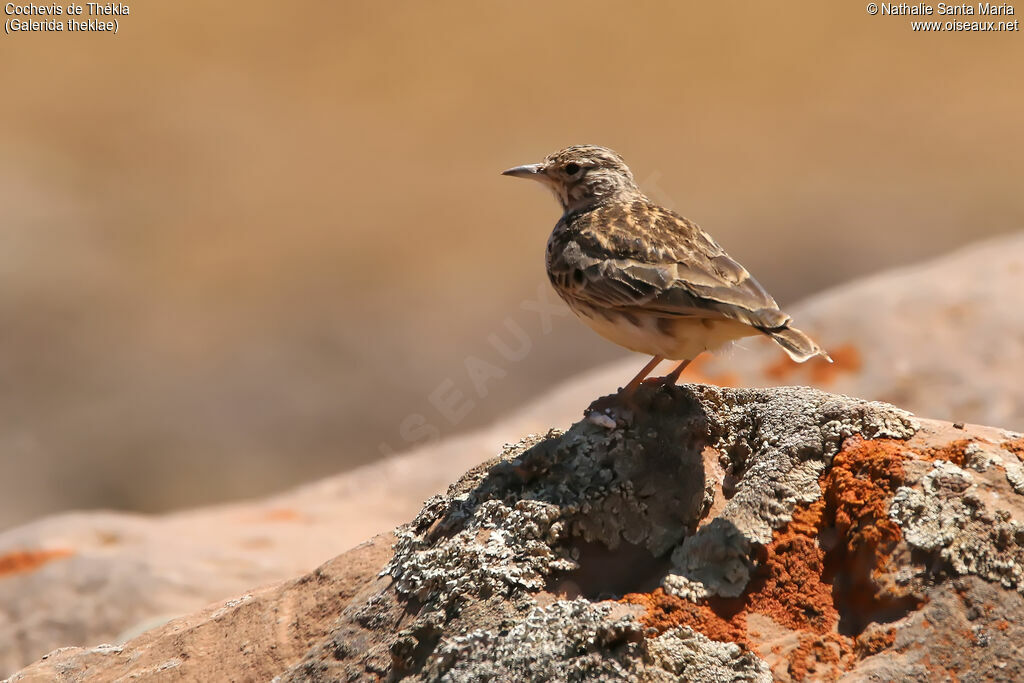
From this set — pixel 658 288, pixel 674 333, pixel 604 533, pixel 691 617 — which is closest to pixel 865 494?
pixel 691 617

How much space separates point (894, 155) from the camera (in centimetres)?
Answer: 2041

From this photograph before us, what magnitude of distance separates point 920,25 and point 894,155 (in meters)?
3.06

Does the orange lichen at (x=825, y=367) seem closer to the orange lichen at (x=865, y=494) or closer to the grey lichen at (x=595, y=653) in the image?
the orange lichen at (x=865, y=494)

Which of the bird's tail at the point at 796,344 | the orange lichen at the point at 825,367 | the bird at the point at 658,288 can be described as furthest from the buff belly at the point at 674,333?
the orange lichen at the point at 825,367

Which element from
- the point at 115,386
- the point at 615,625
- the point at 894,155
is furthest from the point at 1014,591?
the point at 894,155

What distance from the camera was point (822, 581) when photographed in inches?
172

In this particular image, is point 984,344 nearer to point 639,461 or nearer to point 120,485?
point 639,461

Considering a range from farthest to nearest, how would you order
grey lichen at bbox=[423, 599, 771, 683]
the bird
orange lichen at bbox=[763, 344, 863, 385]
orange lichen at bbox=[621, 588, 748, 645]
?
orange lichen at bbox=[763, 344, 863, 385], the bird, orange lichen at bbox=[621, 588, 748, 645], grey lichen at bbox=[423, 599, 771, 683]

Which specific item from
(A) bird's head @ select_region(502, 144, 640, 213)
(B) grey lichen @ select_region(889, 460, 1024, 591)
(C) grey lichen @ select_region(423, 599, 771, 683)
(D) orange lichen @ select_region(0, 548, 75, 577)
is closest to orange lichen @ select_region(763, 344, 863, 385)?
(A) bird's head @ select_region(502, 144, 640, 213)

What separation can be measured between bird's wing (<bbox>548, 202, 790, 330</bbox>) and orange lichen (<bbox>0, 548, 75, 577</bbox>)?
150 inches

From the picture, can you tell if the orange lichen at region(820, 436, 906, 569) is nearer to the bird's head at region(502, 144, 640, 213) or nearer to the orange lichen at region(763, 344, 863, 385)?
the bird's head at region(502, 144, 640, 213)

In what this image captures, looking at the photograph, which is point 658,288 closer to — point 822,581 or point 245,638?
point 822,581

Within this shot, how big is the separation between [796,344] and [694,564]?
110 centimetres

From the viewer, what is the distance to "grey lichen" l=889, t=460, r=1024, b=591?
162 inches
